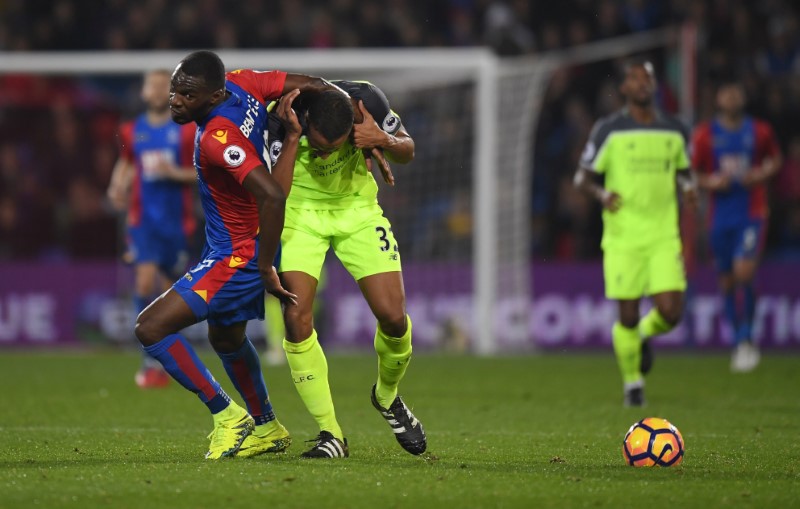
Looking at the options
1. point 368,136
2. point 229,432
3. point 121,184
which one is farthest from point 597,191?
point 229,432

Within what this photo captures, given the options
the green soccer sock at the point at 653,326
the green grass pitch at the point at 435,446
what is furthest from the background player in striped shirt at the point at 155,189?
the green soccer sock at the point at 653,326

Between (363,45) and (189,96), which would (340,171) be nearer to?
(189,96)

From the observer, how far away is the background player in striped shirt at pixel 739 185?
43.9 ft

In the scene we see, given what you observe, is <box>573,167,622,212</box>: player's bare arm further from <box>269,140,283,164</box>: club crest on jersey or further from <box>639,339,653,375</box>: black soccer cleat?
<box>269,140,283,164</box>: club crest on jersey

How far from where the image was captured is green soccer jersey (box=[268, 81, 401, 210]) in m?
6.90

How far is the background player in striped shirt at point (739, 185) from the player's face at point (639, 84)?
143 inches

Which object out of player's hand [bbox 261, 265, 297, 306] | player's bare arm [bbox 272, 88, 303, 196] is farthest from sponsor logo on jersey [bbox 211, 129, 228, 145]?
player's hand [bbox 261, 265, 297, 306]

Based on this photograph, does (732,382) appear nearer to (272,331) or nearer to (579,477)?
(272,331)

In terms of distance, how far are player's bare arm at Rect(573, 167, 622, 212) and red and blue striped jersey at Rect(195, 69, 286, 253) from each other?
12.9 feet

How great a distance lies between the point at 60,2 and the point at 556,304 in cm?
897

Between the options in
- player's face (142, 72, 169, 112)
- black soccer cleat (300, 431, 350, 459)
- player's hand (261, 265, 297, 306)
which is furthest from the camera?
player's face (142, 72, 169, 112)

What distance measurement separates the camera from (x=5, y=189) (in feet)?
58.9

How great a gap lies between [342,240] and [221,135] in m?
1.07

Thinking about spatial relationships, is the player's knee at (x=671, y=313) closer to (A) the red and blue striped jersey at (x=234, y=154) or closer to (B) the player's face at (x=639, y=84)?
(B) the player's face at (x=639, y=84)
